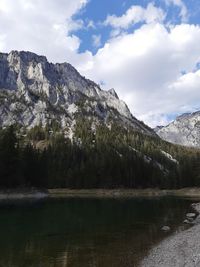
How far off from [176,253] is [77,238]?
12.1m

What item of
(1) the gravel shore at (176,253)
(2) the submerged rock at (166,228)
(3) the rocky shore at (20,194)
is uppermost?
(3) the rocky shore at (20,194)

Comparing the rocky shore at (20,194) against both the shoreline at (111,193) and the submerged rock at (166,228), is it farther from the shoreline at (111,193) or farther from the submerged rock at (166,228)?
the submerged rock at (166,228)

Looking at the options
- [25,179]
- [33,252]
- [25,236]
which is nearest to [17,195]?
[25,179]

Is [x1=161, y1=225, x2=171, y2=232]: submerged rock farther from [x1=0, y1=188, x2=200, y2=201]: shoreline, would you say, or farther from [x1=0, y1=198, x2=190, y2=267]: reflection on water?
[x1=0, y1=188, x2=200, y2=201]: shoreline

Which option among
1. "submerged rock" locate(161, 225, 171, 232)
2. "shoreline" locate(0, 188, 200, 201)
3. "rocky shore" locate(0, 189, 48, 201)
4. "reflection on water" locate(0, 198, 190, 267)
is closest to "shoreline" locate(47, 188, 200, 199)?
"shoreline" locate(0, 188, 200, 201)

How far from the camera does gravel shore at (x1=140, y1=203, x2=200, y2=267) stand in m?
27.0

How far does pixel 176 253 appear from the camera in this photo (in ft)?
103

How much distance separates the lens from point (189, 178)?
164000mm

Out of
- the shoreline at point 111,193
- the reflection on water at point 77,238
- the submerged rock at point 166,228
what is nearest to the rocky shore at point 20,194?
the shoreline at point 111,193

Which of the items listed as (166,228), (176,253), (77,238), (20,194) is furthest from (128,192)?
(176,253)

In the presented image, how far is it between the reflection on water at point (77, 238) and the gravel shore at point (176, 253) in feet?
4.07

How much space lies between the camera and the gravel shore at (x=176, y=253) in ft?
88.6

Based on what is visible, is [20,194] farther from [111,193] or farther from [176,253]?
[176,253]

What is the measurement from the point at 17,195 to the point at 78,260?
71639 millimetres
